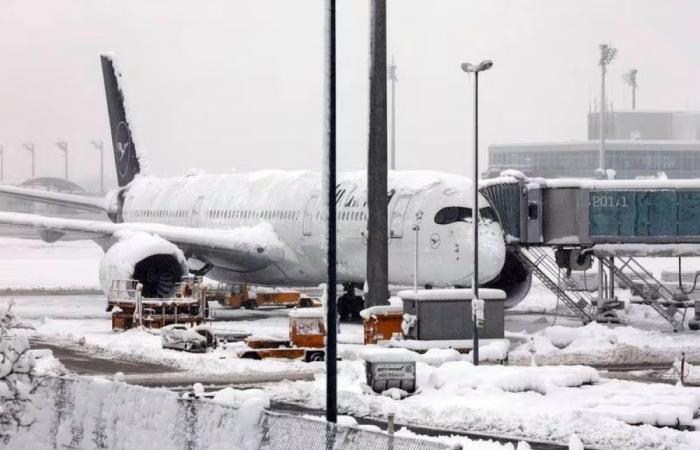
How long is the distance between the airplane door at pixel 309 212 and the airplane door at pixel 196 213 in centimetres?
816

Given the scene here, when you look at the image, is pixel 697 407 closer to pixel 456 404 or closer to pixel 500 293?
pixel 456 404

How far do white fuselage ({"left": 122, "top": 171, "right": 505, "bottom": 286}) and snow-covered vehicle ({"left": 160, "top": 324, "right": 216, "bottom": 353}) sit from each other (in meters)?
5.42

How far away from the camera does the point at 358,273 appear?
138 ft

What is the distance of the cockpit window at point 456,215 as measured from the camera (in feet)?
128

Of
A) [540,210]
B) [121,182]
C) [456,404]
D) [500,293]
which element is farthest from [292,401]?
[121,182]

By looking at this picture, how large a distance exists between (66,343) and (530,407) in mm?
17541

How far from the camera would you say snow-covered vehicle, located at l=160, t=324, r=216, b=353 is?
35.5 meters

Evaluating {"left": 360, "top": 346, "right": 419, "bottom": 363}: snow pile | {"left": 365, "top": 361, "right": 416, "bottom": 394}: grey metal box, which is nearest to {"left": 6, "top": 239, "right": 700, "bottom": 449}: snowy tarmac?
{"left": 365, "top": 361, "right": 416, "bottom": 394}: grey metal box

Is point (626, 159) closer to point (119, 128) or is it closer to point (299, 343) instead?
point (119, 128)

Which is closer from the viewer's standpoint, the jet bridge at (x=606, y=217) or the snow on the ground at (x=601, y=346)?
the snow on the ground at (x=601, y=346)

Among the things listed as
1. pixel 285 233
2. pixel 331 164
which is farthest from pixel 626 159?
pixel 331 164

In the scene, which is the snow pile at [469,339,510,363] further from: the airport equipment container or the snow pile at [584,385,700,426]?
the snow pile at [584,385,700,426]

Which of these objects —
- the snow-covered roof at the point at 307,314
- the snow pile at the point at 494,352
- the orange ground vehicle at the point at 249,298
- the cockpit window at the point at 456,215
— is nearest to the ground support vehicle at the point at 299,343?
the snow-covered roof at the point at 307,314

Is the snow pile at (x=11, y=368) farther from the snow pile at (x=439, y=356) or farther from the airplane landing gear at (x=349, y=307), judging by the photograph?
the airplane landing gear at (x=349, y=307)
